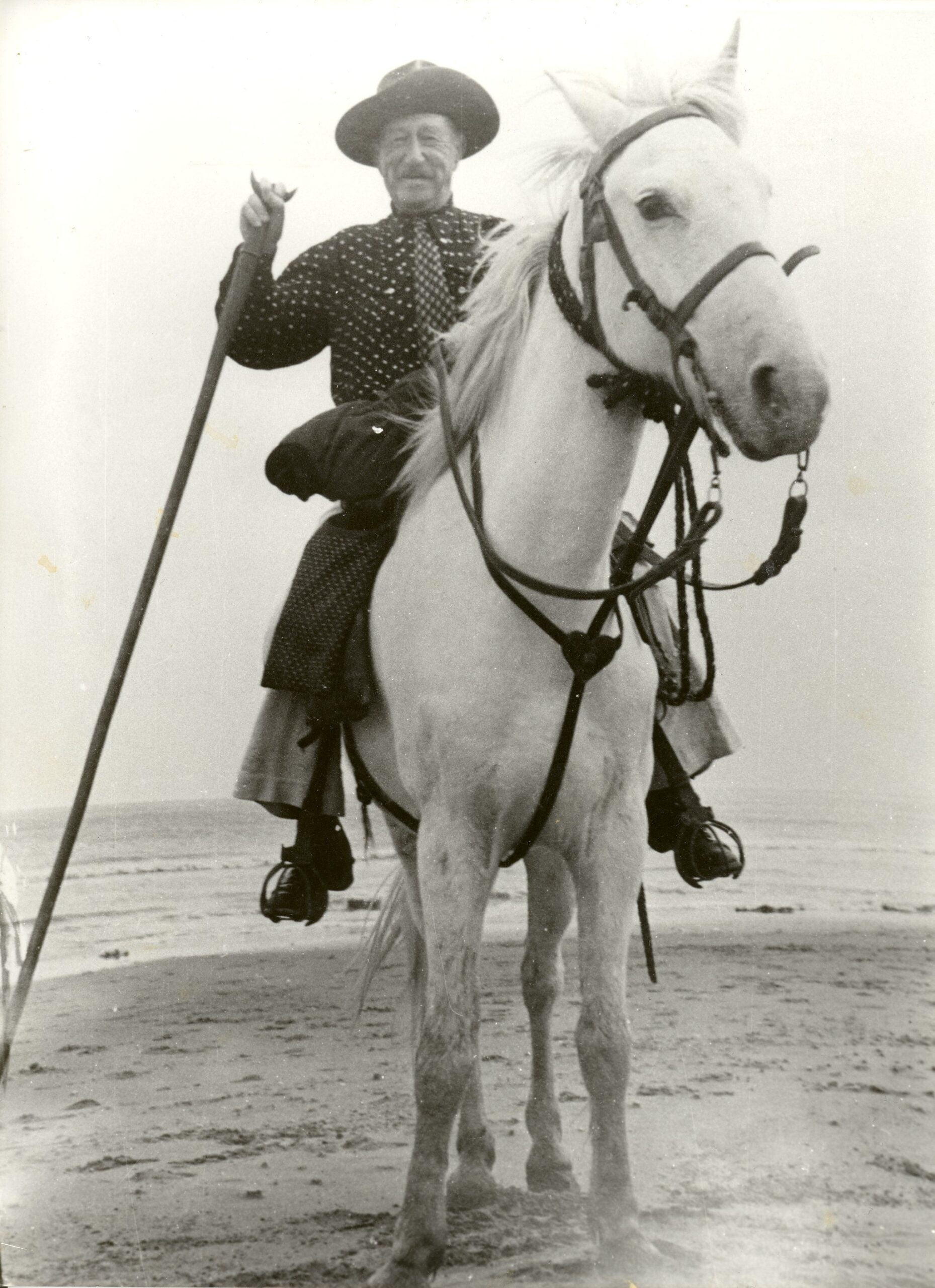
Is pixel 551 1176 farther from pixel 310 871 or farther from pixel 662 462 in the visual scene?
pixel 662 462

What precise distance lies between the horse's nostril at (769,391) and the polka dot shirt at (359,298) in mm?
1166

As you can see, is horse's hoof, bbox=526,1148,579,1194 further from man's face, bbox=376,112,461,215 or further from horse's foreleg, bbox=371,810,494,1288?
man's face, bbox=376,112,461,215

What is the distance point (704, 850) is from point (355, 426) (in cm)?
124

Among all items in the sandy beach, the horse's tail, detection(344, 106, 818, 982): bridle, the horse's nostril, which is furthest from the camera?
the horse's tail

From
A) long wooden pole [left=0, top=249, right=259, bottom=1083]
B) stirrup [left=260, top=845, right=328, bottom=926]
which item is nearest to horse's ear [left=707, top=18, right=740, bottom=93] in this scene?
long wooden pole [left=0, top=249, right=259, bottom=1083]

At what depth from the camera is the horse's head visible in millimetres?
2152

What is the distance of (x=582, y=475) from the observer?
252cm

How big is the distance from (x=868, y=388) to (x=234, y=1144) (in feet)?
8.28

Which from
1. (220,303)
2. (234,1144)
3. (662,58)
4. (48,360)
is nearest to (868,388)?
(662,58)

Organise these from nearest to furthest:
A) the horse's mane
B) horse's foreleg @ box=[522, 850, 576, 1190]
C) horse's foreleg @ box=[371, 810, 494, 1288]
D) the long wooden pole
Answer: the horse's mane → horse's foreleg @ box=[371, 810, 494, 1288] → the long wooden pole → horse's foreleg @ box=[522, 850, 576, 1190]

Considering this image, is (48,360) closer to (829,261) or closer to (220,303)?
(220,303)

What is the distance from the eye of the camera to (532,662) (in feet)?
8.43

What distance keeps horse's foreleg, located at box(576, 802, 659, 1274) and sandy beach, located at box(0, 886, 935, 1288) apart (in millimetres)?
97

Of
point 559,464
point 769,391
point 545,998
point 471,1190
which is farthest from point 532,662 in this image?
point 471,1190
